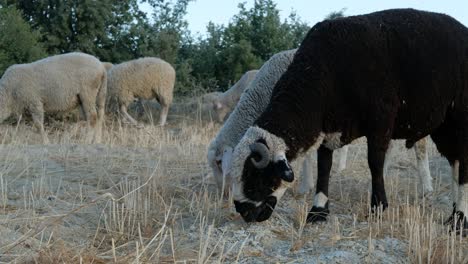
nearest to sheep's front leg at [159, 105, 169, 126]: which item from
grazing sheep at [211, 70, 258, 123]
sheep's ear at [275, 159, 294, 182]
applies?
grazing sheep at [211, 70, 258, 123]

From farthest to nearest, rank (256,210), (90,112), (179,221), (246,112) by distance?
1. (90,112)
2. (246,112)
3. (179,221)
4. (256,210)

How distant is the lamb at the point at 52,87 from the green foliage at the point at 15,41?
621 cm

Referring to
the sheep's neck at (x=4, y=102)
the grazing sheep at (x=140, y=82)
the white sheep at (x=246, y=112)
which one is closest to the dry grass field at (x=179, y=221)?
the white sheep at (x=246, y=112)

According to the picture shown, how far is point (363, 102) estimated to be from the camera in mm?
5527

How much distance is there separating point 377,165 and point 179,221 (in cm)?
192

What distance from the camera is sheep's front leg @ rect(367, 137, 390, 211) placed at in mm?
5660

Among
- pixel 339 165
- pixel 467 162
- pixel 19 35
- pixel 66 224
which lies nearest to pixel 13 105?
pixel 19 35

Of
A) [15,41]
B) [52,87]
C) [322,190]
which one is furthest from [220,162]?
[15,41]

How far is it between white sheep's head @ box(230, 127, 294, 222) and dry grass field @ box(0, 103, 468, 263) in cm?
19

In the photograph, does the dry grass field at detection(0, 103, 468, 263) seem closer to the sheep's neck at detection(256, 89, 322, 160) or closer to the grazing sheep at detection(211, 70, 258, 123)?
the sheep's neck at detection(256, 89, 322, 160)

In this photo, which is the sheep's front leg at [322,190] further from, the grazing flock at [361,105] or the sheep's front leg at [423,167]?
the sheep's front leg at [423,167]

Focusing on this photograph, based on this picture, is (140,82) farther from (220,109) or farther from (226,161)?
(226,161)

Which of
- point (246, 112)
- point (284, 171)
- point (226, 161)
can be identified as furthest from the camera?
point (246, 112)

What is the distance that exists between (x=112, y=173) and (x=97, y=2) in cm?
1943
